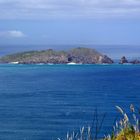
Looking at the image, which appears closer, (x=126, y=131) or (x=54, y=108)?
(x=126, y=131)

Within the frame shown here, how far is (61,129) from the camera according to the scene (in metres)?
46.7

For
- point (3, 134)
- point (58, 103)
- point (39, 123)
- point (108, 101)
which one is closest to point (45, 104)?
point (58, 103)

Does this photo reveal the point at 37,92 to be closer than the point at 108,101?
No

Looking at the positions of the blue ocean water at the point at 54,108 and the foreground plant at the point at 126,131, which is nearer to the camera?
the foreground plant at the point at 126,131

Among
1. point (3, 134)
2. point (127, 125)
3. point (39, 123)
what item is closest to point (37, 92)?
point (39, 123)

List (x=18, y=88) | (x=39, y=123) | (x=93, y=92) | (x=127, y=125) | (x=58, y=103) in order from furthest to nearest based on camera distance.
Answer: (x=18, y=88) < (x=93, y=92) < (x=58, y=103) < (x=39, y=123) < (x=127, y=125)

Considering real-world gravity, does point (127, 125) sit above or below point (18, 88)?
above

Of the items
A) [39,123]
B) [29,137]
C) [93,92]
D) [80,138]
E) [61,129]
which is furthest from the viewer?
[93,92]

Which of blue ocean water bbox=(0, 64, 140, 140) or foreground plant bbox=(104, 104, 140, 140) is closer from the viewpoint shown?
foreground plant bbox=(104, 104, 140, 140)

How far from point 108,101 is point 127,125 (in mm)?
64649

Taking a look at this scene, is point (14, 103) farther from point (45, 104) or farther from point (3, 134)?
point (3, 134)

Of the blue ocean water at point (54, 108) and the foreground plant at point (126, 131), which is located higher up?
the foreground plant at point (126, 131)

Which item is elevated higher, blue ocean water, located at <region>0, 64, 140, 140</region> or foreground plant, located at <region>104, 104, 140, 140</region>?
foreground plant, located at <region>104, 104, 140, 140</region>

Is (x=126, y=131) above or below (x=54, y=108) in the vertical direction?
above
